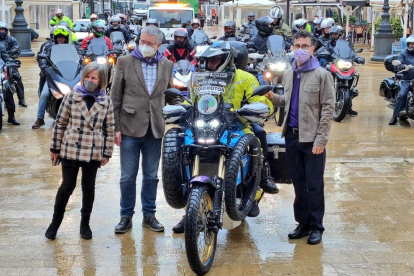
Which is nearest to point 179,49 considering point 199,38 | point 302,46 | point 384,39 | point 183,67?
point 183,67

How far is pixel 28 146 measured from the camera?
11227 mm

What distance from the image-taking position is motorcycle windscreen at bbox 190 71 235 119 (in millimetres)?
6238

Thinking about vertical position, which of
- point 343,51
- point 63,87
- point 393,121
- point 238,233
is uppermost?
point 343,51

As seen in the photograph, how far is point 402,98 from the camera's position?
1338 centimetres

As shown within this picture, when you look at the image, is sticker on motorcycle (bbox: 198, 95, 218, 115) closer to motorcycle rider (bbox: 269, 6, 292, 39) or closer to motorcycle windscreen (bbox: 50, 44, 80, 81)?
motorcycle windscreen (bbox: 50, 44, 80, 81)

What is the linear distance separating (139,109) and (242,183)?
1124mm

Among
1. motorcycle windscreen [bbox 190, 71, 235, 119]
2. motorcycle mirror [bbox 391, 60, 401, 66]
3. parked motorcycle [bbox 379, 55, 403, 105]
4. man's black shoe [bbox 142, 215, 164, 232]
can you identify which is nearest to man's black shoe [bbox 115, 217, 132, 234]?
man's black shoe [bbox 142, 215, 164, 232]

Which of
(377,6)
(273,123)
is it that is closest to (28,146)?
(273,123)

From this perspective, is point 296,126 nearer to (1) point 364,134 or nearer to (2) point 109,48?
(1) point 364,134

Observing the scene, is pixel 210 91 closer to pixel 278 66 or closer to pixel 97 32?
pixel 278 66

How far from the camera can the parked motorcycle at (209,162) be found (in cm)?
580

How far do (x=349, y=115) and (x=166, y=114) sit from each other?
8.71 m

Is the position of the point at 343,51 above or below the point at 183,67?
above

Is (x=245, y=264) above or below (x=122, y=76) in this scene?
below
